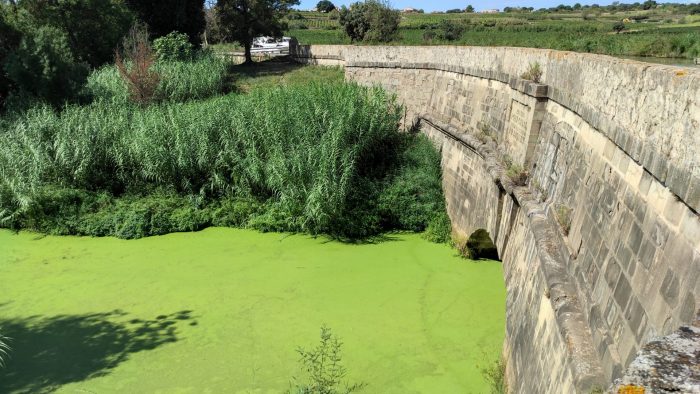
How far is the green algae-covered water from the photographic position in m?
6.29

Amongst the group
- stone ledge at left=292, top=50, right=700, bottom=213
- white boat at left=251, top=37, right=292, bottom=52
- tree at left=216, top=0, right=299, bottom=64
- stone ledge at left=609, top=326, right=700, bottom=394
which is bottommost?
stone ledge at left=609, top=326, right=700, bottom=394

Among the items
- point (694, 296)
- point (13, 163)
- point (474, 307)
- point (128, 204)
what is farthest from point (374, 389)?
point (13, 163)

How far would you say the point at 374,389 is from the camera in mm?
5980

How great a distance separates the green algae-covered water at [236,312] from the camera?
6.29 m

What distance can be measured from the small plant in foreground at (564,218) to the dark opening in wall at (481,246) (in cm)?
373

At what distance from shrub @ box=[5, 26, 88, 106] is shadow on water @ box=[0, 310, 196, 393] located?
10.5 m

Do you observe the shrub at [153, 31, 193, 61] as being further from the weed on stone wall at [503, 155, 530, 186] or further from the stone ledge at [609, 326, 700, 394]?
the stone ledge at [609, 326, 700, 394]

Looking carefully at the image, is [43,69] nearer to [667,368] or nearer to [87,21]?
[87,21]

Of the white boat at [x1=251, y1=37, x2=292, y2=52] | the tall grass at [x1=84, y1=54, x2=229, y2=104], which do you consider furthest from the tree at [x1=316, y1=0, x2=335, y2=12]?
the tall grass at [x1=84, y1=54, x2=229, y2=104]

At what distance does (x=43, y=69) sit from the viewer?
1528 centimetres

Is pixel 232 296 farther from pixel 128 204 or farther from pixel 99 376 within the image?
pixel 128 204

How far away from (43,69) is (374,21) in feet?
47.9

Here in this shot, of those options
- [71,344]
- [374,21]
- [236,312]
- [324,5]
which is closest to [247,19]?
[374,21]

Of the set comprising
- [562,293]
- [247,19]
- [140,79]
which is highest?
[247,19]
